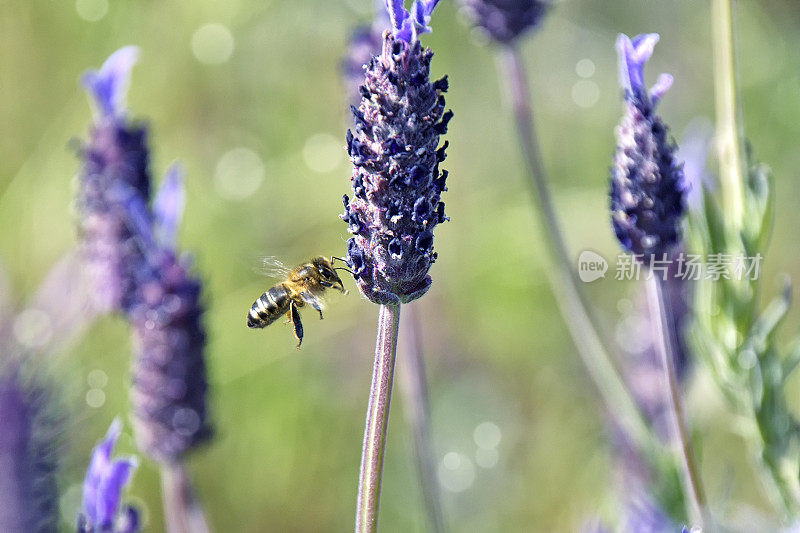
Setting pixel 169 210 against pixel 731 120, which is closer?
pixel 731 120

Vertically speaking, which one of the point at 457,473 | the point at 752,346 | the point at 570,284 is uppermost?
the point at 570,284

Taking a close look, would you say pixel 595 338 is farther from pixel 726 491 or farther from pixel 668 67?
pixel 668 67

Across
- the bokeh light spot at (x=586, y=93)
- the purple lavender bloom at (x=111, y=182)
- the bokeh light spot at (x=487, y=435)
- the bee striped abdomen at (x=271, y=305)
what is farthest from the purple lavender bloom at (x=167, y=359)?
the bokeh light spot at (x=586, y=93)

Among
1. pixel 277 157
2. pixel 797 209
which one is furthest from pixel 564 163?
pixel 277 157

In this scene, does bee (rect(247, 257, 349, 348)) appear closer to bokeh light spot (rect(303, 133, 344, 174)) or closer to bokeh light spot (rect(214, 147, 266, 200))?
bokeh light spot (rect(303, 133, 344, 174))

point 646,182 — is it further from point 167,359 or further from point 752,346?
point 167,359

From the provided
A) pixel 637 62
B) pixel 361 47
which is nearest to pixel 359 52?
pixel 361 47

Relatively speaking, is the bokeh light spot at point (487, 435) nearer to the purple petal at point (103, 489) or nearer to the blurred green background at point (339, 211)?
the blurred green background at point (339, 211)
